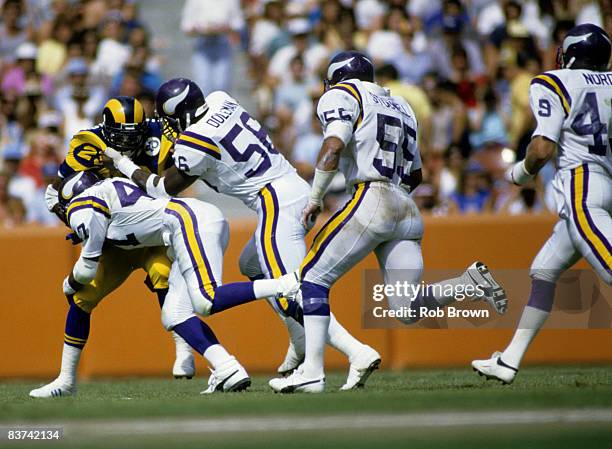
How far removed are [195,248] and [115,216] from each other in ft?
2.36

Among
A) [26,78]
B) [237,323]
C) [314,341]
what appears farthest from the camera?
[26,78]

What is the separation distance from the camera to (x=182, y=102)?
8156 mm

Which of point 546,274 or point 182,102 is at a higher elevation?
point 182,102

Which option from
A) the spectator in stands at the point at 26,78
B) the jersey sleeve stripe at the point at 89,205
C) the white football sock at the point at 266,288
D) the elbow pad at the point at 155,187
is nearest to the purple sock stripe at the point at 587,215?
the white football sock at the point at 266,288

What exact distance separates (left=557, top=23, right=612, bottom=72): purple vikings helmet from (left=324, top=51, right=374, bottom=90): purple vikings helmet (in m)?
1.32

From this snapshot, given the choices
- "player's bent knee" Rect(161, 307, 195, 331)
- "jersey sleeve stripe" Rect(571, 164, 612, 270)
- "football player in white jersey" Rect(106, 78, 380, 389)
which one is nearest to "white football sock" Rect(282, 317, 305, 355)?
"football player in white jersey" Rect(106, 78, 380, 389)

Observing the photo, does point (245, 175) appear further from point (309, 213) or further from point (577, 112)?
point (577, 112)

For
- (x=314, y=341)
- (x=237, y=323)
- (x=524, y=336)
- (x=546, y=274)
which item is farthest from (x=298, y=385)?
(x=237, y=323)

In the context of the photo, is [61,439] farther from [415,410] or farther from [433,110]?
[433,110]

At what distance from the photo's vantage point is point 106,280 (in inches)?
336

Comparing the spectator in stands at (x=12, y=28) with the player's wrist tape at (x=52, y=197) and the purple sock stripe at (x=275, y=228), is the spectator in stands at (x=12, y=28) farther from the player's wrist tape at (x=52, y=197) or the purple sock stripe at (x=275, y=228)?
the purple sock stripe at (x=275, y=228)

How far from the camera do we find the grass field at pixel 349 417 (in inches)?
224

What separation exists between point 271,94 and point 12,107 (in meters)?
3.36

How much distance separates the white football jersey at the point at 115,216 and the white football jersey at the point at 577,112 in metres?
2.68
